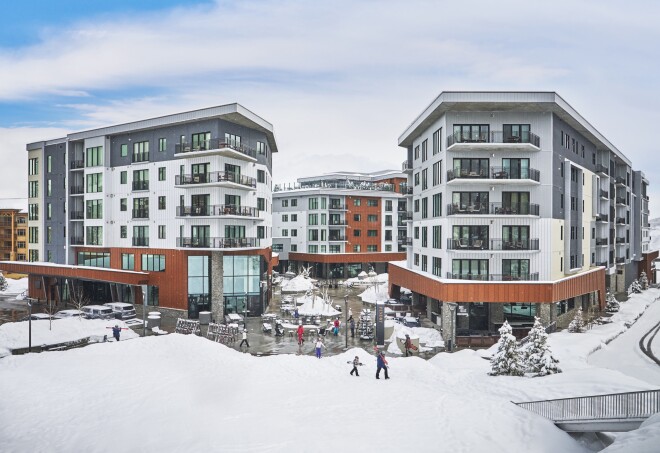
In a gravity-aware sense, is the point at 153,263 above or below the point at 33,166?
below

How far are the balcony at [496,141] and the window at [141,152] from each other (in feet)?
93.2

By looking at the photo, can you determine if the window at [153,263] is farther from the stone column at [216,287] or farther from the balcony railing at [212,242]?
the stone column at [216,287]

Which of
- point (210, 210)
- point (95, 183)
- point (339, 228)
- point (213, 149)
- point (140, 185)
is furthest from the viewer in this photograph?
point (339, 228)

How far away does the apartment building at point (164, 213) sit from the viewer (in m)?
40.4

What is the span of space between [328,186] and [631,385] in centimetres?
6348

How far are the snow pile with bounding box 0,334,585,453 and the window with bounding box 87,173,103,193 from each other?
2421 cm

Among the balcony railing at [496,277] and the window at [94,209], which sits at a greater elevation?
the window at [94,209]

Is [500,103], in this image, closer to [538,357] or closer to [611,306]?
[538,357]

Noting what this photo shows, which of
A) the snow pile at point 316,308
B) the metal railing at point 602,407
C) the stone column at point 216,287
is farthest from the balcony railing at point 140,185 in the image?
the metal railing at point 602,407

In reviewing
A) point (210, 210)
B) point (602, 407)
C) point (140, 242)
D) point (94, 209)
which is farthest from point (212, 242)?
point (602, 407)

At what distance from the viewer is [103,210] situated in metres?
46.1

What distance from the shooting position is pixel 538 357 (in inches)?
893

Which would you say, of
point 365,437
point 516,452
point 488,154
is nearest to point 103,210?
point 488,154

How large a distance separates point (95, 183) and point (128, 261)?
913 centimetres
